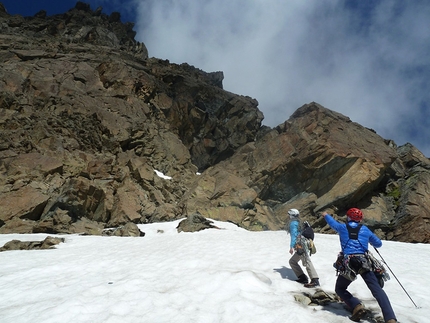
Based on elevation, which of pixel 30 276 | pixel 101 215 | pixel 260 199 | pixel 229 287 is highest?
pixel 260 199

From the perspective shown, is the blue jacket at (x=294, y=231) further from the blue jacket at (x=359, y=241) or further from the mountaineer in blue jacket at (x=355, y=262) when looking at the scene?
the blue jacket at (x=359, y=241)

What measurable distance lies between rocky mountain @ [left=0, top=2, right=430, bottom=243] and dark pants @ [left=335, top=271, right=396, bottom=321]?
19116 mm

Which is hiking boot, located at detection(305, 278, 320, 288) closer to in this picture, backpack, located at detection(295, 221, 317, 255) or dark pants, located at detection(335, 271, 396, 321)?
backpack, located at detection(295, 221, 317, 255)

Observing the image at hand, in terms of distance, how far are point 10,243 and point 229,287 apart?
496 inches

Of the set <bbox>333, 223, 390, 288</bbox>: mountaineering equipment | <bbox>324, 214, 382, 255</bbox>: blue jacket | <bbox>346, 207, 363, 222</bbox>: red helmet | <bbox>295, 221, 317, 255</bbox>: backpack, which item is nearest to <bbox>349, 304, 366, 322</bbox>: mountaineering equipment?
<bbox>333, 223, 390, 288</bbox>: mountaineering equipment

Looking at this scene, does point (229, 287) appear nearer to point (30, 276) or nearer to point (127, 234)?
point (30, 276)

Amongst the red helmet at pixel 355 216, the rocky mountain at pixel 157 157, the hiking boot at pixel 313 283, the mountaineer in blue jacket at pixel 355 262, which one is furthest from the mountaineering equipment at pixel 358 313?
the rocky mountain at pixel 157 157

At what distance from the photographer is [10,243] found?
1459 centimetres

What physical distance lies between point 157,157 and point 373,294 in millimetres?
34193

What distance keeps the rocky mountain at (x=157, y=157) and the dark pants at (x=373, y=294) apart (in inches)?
753

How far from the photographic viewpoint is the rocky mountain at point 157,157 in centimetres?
2422

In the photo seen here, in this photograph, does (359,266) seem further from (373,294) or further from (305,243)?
(305,243)

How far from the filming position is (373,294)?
235 inches

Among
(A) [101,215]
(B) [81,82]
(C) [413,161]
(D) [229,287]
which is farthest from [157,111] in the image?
(D) [229,287]
